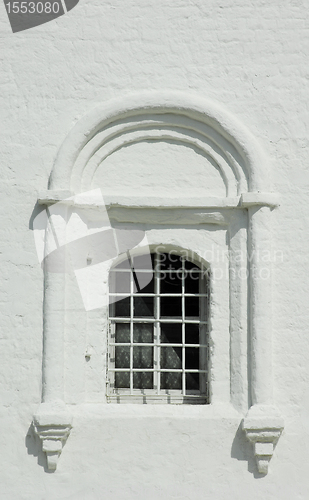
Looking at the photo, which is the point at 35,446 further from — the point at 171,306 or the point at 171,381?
the point at 171,306

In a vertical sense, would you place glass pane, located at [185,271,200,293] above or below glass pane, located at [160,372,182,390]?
above

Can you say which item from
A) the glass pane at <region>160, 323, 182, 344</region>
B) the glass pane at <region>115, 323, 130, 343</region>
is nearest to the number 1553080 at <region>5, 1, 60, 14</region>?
the glass pane at <region>115, 323, 130, 343</region>

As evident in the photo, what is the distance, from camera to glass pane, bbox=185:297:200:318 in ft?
20.4

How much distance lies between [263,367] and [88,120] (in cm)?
267

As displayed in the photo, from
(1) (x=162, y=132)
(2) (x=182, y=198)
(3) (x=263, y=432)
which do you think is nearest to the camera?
(3) (x=263, y=432)

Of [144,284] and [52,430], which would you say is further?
[144,284]

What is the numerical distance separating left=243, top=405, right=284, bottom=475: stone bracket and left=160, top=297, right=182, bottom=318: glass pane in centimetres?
115

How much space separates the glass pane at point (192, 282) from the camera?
622 centimetres

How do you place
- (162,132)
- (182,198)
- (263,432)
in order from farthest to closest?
(162,132), (182,198), (263,432)

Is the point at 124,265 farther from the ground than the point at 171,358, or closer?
farther from the ground

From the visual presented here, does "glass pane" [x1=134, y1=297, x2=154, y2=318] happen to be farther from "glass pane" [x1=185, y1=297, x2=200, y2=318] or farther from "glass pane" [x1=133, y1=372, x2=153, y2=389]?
"glass pane" [x1=133, y1=372, x2=153, y2=389]

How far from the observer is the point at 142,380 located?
6.16m

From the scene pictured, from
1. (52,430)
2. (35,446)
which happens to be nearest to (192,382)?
(52,430)

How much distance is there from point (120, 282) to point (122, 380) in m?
0.90
